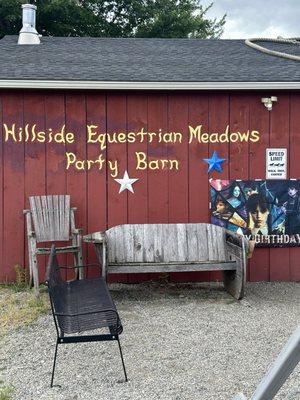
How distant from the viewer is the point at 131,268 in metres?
5.73

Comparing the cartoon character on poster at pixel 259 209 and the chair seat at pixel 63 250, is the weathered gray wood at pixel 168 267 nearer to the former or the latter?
the chair seat at pixel 63 250

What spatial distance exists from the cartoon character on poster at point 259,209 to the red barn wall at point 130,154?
121mm

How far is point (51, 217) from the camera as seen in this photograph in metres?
6.39

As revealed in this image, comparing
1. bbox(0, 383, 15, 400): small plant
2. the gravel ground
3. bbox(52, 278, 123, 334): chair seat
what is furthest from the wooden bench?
bbox(0, 383, 15, 400): small plant

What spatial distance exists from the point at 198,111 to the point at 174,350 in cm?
332

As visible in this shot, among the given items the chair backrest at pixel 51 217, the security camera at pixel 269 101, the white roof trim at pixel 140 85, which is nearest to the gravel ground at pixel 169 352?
the chair backrest at pixel 51 217

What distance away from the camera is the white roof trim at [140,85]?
6.25 meters

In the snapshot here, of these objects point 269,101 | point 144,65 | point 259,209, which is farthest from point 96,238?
point 269,101

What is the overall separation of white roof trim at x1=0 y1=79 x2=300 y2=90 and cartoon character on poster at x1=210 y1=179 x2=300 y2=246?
118 centimetres

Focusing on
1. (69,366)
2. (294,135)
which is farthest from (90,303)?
(294,135)

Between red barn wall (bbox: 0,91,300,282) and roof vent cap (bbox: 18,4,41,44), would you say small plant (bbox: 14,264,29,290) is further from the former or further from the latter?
roof vent cap (bbox: 18,4,41,44)

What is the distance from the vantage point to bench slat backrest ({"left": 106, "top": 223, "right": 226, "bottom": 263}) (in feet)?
19.9

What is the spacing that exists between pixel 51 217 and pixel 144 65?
2415 mm

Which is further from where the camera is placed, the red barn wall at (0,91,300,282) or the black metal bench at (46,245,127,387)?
the red barn wall at (0,91,300,282)
